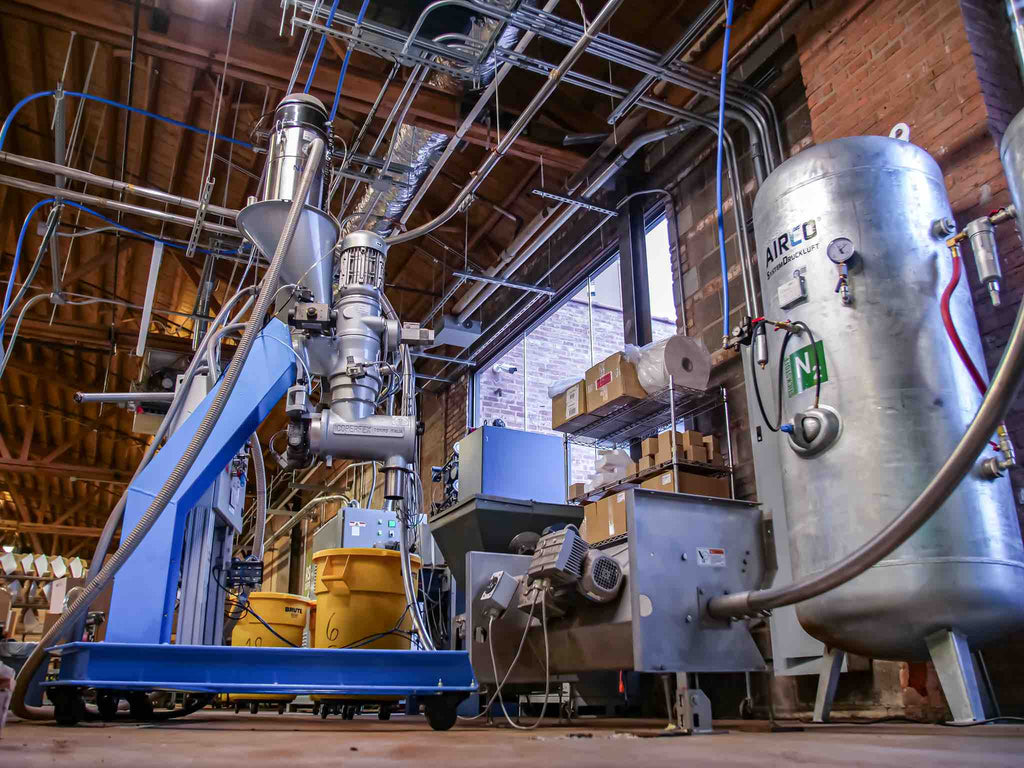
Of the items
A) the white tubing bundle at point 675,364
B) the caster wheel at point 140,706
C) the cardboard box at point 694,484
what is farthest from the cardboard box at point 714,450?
the caster wheel at point 140,706

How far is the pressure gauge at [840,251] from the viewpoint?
262cm

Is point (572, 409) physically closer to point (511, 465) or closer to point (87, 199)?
point (511, 465)

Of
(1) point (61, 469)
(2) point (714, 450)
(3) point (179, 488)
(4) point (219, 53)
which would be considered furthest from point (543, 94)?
Answer: (1) point (61, 469)

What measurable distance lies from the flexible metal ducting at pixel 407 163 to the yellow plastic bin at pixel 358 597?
9.16 ft

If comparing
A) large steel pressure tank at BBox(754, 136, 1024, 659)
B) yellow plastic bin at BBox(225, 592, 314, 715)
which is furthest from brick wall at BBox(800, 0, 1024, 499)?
yellow plastic bin at BBox(225, 592, 314, 715)

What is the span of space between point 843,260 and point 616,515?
6.57ft

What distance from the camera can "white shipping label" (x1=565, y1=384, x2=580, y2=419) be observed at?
4879 millimetres

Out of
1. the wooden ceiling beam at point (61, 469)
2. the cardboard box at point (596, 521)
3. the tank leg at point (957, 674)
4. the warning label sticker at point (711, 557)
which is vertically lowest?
the tank leg at point (957, 674)

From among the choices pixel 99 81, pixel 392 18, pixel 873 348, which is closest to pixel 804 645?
pixel 873 348

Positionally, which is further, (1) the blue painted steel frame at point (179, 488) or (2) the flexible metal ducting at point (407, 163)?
(2) the flexible metal ducting at point (407, 163)

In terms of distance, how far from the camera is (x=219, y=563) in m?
3.35

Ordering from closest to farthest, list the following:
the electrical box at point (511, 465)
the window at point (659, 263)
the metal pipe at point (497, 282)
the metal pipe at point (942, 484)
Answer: the metal pipe at point (942, 484)
the electrical box at point (511, 465)
the window at point (659, 263)
the metal pipe at point (497, 282)

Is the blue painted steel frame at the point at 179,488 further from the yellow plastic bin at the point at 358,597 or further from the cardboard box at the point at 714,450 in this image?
the cardboard box at the point at 714,450

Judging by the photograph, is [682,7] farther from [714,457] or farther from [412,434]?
[412,434]
